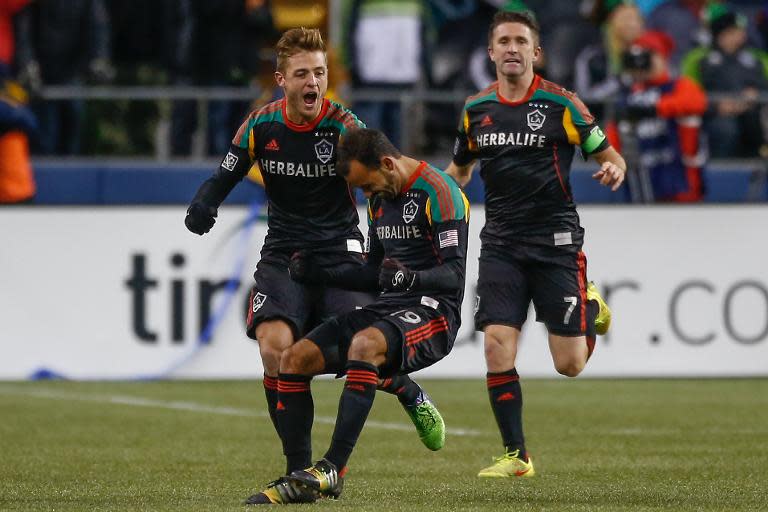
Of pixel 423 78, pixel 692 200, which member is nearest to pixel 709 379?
pixel 692 200

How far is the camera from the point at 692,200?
15.8m

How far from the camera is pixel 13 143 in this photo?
15203 millimetres

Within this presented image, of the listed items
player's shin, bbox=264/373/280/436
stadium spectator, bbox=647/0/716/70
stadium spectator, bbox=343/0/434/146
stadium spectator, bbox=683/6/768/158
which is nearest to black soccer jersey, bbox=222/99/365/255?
player's shin, bbox=264/373/280/436

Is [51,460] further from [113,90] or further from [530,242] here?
[113,90]

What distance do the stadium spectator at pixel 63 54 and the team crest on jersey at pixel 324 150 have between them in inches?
297

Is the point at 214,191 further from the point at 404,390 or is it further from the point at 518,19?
the point at 518,19

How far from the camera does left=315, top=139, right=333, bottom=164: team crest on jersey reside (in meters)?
8.34

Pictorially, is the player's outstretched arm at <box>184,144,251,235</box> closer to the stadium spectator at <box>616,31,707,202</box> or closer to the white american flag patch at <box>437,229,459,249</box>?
the white american flag patch at <box>437,229,459,249</box>

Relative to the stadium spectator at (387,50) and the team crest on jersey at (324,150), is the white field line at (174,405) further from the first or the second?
the stadium spectator at (387,50)

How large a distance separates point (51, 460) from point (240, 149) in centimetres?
212

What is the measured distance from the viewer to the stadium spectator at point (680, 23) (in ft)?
58.9

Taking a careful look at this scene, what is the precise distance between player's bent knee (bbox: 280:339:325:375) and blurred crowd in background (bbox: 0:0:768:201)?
7.93m

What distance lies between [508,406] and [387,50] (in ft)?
25.4

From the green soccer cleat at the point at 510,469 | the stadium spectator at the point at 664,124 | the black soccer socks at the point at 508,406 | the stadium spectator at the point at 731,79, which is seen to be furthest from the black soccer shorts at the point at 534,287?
the stadium spectator at the point at 731,79
